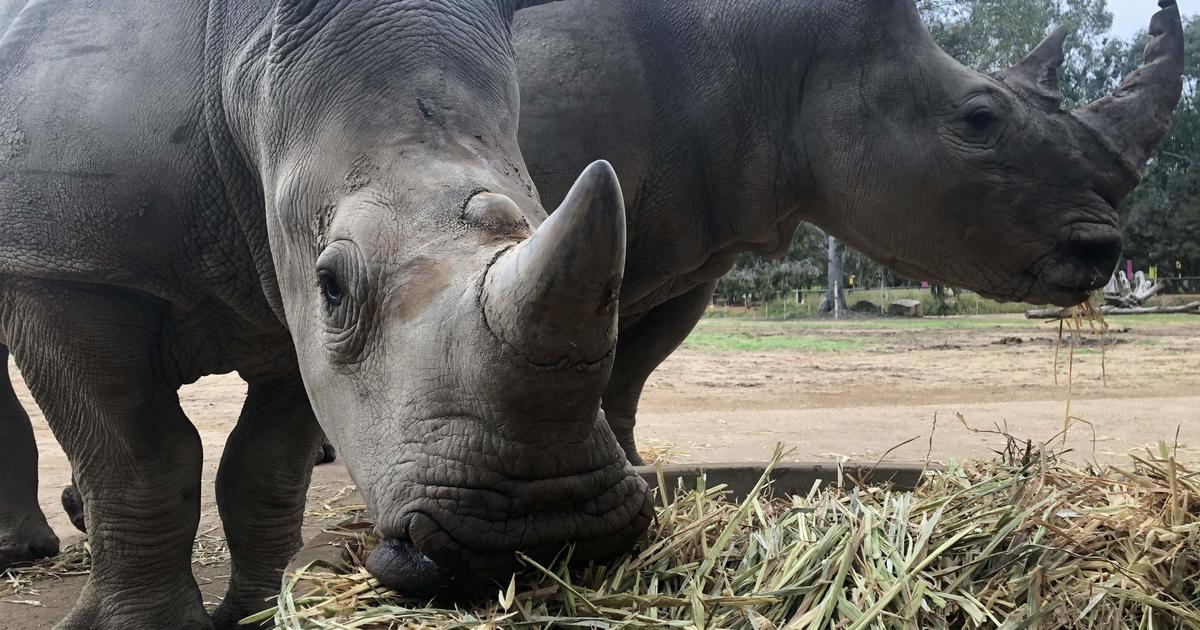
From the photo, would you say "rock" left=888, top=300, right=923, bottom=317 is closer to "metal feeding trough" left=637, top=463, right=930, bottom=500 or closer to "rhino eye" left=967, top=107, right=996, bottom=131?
"rhino eye" left=967, top=107, right=996, bottom=131

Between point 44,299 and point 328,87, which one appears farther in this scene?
point 44,299

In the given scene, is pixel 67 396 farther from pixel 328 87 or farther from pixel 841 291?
pixel 841 291

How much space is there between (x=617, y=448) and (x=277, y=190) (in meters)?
1.01

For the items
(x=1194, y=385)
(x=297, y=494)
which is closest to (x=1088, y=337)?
(x=1194, y=385)

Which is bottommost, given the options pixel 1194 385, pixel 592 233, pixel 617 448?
pixel 1194 385

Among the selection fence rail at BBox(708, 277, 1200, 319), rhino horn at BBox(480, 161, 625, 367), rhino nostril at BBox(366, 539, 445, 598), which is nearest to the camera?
rhino horn at BBox(480, 161, 625, 367)

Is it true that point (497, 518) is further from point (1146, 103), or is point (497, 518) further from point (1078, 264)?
point (1146, 103)

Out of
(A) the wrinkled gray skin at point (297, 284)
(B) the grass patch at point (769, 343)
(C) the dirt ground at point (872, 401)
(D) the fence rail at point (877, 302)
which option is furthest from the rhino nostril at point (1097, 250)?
(D) the fence rail at point (877, 302)

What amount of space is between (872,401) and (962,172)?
5.33 m

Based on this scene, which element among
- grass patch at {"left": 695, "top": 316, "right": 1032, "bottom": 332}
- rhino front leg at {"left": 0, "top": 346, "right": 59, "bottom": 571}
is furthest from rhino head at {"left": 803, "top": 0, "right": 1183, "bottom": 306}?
grass patch at {"left": 695, "top": 316, "right": 1032, "bottom": 332}

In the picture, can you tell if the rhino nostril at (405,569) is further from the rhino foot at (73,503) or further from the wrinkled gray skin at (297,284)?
the rhino foot at (73,503)

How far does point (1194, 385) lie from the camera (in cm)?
933

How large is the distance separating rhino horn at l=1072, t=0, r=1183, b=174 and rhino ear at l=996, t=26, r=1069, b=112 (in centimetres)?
11

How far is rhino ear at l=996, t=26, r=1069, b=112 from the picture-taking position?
153 inches
